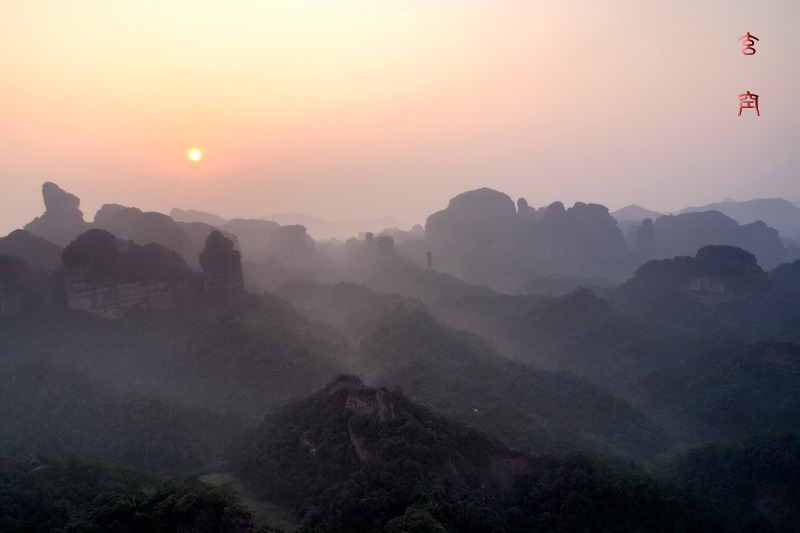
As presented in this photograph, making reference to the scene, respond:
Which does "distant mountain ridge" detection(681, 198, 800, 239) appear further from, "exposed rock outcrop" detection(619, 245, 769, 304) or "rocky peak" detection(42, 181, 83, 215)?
"rocky peak" detection(42, 181, 83, 215)

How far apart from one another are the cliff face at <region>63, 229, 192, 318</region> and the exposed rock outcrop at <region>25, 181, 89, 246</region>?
102 ft

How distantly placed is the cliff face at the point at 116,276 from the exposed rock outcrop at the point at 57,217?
30.9 metres

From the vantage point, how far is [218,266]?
50344mm

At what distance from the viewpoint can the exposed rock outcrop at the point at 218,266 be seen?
5022 centimetres

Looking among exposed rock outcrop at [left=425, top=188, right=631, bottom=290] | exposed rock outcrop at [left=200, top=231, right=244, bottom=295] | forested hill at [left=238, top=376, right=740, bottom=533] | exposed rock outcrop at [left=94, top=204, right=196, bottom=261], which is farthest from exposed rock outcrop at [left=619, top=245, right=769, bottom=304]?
exposed rock outcrop at [left=94, top=204, right=196, bottom=261]

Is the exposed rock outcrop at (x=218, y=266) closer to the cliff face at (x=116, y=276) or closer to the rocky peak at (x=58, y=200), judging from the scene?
→ the cliff face at (x=116, y=276)

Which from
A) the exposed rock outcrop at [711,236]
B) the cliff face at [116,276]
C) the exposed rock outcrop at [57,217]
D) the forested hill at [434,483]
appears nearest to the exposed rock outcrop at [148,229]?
the exposed rock outcrop at [57,217]

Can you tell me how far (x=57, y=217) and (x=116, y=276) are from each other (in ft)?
124

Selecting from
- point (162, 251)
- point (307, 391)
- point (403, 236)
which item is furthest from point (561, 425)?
point (403, 236)

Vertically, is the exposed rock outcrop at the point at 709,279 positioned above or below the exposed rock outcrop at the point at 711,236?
below

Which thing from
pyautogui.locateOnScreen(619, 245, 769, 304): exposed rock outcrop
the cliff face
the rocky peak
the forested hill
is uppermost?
the rocky peak

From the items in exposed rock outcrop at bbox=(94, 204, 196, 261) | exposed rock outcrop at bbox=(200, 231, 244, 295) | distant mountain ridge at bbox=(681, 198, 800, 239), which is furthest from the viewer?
distant mountain ridge at bbox=(681, 198, 800, 239)

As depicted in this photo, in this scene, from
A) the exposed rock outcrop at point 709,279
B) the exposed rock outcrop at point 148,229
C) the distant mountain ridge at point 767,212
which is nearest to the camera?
the exposed rock outcrop at point 709,279

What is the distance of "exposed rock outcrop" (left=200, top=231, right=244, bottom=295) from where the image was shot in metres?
50.2
